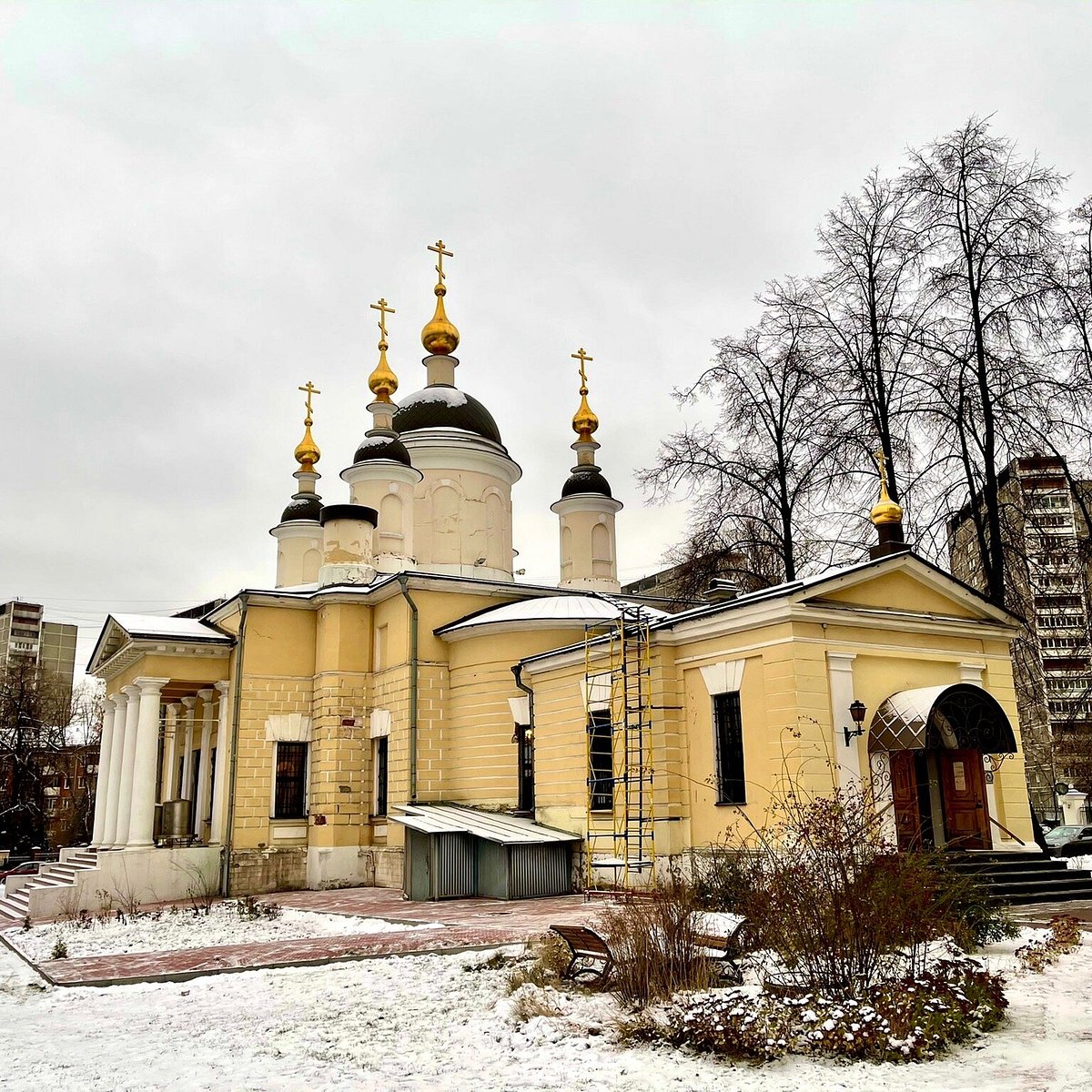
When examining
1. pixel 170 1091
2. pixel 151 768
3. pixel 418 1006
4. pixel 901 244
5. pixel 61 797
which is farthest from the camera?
pixel 61 797

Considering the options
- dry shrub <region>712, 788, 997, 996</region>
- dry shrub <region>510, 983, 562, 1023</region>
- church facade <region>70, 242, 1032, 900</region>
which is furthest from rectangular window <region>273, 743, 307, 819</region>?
dry shrub <region>712, 788, 997, 996</region>

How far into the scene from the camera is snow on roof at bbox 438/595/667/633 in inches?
780

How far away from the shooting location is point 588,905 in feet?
48.5

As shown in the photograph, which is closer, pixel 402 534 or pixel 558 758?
pixel 558 758

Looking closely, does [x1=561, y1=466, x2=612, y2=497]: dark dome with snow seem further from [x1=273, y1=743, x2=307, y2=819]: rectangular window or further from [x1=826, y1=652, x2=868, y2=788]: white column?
[x1=826, y1=652, x2=868, y2=788]: white column

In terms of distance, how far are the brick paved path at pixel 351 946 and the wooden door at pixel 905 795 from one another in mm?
4404

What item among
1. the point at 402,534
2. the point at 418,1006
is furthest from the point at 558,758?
the point at 418,1006

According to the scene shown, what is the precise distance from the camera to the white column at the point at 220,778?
21812 millimetres

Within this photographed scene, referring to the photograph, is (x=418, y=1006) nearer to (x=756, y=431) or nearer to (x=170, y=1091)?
(x=170, y=1091)

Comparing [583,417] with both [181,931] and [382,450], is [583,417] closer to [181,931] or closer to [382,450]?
[382,450]

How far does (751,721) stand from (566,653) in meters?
4.04

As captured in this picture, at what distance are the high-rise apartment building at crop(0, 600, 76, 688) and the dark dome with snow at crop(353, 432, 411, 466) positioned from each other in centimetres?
6321

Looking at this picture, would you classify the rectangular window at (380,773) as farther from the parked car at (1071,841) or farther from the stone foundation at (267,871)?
the parked car at (1071,841)

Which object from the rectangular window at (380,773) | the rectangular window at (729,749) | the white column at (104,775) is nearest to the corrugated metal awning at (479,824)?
the rectangular window at (380,773)
